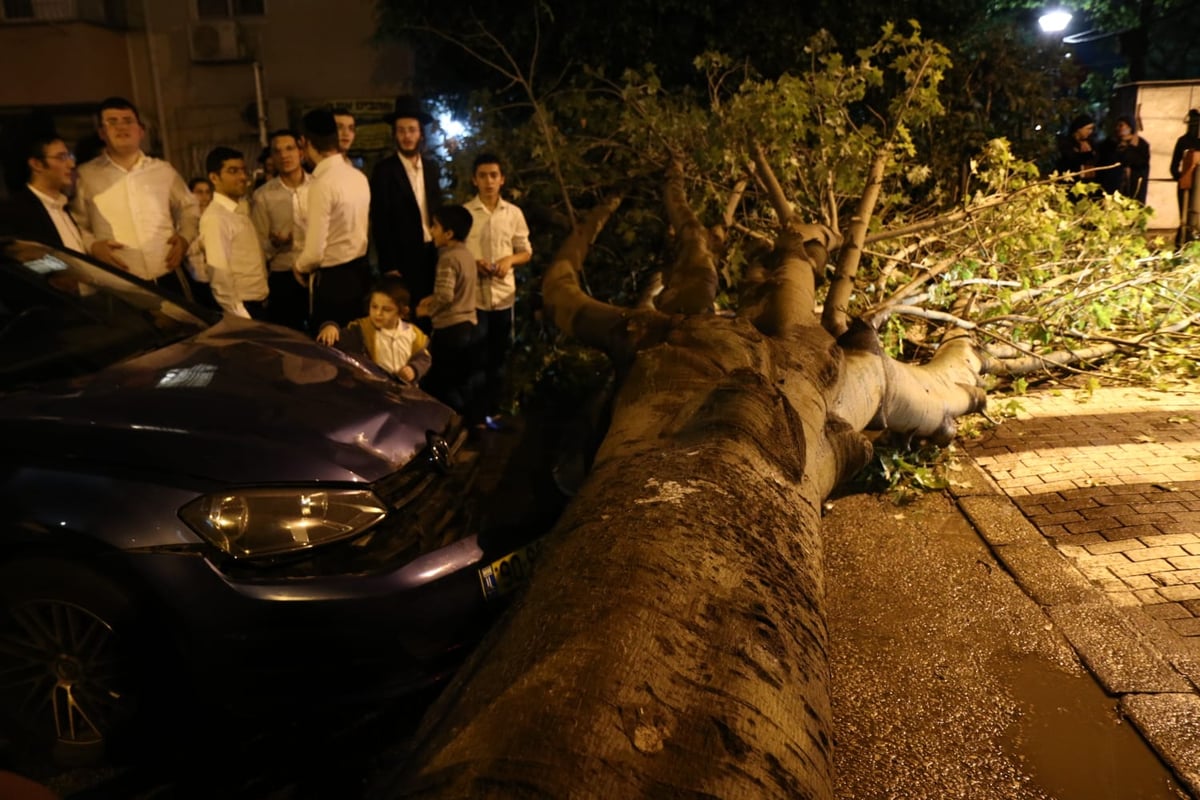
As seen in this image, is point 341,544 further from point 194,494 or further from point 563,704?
point 563,704

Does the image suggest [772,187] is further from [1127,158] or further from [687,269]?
[1127,158]

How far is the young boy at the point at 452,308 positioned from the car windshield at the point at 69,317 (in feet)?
5.29

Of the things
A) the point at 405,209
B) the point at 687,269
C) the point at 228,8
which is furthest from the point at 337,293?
the point at 228,8

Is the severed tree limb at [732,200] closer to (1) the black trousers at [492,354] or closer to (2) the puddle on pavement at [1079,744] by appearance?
(1) the black trousers at [492,354]

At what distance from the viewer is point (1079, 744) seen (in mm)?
2889

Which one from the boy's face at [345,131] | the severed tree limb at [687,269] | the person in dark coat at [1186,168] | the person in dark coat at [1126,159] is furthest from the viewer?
the person in dark coat at [1126,159]

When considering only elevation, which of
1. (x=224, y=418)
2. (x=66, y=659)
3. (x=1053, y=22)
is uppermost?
(x=1053, y=22)

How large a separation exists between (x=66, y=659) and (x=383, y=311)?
243cm

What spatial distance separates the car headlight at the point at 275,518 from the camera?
108 inches

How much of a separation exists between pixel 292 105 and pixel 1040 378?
1277 centimetres

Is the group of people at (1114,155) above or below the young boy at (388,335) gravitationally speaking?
above

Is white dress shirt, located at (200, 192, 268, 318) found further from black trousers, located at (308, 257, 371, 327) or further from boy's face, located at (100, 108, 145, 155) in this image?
boy's face, located at (100, 108, 145, 155)

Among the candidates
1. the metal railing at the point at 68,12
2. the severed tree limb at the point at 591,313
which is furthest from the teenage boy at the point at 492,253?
the metal railing at the point at 68,12

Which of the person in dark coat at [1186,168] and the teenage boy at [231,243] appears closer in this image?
the teenage boy at [231,243]
